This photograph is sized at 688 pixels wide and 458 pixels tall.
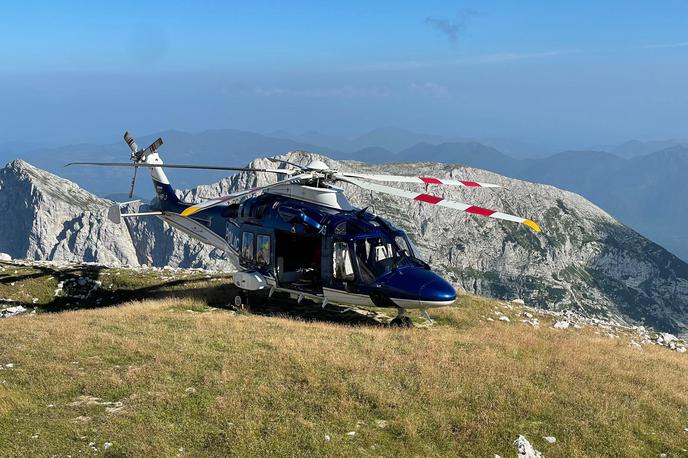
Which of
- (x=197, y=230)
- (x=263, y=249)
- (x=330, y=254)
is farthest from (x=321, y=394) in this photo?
(x=197, y=230)

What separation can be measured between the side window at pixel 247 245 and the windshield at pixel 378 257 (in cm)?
548

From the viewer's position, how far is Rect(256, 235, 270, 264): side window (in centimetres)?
2128

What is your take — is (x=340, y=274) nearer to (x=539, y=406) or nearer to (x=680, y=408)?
(x=539, y=406)

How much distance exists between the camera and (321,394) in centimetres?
1149

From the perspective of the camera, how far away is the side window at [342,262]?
1869 cm

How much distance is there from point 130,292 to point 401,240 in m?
18.1

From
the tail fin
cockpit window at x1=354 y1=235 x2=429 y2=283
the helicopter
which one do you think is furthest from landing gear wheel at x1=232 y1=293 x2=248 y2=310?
the tail fin

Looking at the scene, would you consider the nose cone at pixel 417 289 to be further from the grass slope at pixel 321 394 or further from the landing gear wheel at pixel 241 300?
the landing gear wheel at pixel 241 300

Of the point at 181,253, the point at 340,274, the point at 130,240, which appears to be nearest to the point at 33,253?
the point at 130,240

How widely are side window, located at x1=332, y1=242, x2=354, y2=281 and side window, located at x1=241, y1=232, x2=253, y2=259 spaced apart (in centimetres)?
473

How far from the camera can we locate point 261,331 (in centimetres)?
1669

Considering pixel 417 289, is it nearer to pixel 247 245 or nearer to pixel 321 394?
pixel 321 394

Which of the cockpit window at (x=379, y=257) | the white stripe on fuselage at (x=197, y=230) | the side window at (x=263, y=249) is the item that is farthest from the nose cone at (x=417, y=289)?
the white stripe on fuselage at (x=197, y=230)

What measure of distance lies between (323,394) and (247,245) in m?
11.6
